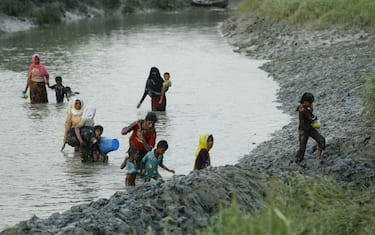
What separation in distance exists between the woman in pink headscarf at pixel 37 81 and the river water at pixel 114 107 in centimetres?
27

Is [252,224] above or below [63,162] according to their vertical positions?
above

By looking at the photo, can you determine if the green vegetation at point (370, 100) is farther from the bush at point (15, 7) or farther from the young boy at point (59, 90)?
the bush at point (15, 7)

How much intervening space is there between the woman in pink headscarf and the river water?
0.27 metres

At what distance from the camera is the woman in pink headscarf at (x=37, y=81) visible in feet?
64.6

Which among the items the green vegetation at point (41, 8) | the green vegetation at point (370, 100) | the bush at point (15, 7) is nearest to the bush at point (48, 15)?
the green vegetation at point (41, 8)

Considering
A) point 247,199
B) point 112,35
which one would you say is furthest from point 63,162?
point 112,35

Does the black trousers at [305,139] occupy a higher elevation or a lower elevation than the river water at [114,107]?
higher

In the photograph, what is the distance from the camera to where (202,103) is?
20375mm

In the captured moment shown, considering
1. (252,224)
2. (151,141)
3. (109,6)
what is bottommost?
(109,6)

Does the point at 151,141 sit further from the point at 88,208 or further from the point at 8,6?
the point at 8,6

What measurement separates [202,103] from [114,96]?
102 inches

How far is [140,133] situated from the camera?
1207 cm

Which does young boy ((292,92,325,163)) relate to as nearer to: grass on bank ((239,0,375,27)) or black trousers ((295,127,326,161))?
black trousers ((295,127,326,161))

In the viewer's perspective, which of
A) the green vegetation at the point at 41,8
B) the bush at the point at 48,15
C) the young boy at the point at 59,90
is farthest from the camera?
the bush at the point at 48,15
